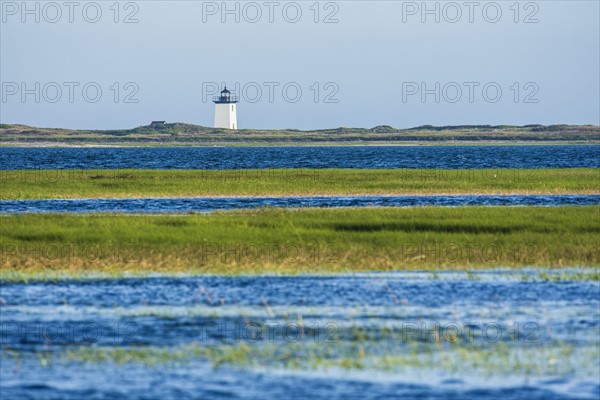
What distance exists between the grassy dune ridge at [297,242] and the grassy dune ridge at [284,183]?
22486 millimetres

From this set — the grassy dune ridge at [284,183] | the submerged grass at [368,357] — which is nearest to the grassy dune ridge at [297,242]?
→ the submerged grass at [368,357]

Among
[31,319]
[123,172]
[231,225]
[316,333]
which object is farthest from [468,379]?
[123,172]

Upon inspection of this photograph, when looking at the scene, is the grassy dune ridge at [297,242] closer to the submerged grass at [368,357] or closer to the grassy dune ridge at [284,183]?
the submerged grass at [368,357]

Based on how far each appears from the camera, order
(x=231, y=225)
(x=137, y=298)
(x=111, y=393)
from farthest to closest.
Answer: (x=231, y=225), (x=137, y=298), (x=111, y=393)

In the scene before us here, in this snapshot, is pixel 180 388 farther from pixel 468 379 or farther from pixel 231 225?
pixel 231 225

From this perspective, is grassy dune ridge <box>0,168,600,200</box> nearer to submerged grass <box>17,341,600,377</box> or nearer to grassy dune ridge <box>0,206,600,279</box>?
grassy dune ridge <box>0,206,600,279</box>

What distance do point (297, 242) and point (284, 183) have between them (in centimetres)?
3596

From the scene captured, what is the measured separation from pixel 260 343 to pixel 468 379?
4.67 metres

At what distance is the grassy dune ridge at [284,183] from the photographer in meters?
67.2

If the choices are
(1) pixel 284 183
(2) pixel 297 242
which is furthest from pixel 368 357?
(1) pixel 284 183

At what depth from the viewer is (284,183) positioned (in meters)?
73.0

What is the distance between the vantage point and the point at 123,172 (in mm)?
88938

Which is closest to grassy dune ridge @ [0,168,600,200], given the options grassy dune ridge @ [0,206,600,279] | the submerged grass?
grassy dune ridge @ [0,206,600,279]

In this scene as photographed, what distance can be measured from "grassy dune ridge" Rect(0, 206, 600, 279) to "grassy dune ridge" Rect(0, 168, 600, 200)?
73.8 feet
